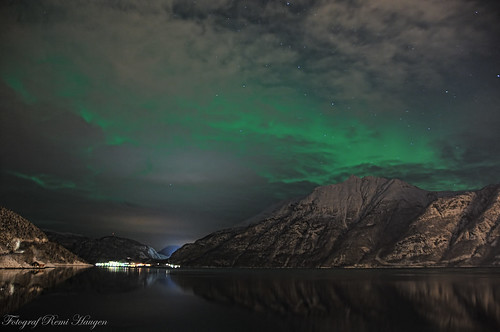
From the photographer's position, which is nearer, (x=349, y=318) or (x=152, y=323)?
(x=152, y=323)

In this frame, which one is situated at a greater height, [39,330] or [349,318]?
[39,330]

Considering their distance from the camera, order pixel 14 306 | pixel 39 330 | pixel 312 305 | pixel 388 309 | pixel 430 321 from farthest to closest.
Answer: pixel 312 305 < pixel 388 309 < pixel 14 306 < pixel 430 321 < pixel 39 330

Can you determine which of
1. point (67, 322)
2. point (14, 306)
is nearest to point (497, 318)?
point (67, 322)

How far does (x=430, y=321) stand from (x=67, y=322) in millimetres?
40389

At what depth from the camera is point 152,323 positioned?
40438 mm

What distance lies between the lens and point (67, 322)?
39.8 meters

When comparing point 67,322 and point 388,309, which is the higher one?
point 67,322

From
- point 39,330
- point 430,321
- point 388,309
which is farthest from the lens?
point 388,309

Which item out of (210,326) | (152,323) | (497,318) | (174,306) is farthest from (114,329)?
(497,318)

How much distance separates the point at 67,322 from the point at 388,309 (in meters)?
41.3

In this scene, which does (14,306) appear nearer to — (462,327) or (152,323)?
(152,323)

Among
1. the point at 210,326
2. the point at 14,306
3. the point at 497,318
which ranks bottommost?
the point at 497,318

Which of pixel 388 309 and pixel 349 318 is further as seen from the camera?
pixel 388 309

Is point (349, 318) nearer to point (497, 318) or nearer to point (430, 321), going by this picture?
point (430, 321)
